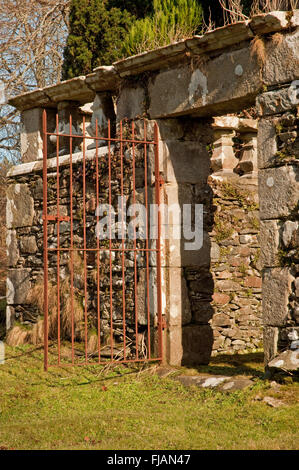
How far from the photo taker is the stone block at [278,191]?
5137mm

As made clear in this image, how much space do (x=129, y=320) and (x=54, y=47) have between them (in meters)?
7.26

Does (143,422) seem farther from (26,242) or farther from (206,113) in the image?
(26,242)

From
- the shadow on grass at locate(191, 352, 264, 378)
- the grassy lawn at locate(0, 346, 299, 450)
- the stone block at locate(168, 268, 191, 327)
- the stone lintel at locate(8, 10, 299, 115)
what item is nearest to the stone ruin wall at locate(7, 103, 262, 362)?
the stone block at locate(168, 268, 191, 327)

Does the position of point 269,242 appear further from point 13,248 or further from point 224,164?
point 13,248

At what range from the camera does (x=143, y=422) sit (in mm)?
4523

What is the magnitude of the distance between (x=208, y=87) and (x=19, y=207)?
292 centimetres

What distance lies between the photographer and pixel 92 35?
9367 mm

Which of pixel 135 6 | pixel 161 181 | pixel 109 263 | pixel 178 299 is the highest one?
pixel 135 6

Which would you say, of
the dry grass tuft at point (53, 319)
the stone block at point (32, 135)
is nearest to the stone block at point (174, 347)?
the dry grass tuft at point (53, 319)

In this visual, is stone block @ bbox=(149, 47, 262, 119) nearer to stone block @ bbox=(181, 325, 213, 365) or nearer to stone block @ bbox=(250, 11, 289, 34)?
stone block @ bbox=(250, 11, 289, 34)

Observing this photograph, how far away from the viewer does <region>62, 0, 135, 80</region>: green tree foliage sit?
9.20 metres

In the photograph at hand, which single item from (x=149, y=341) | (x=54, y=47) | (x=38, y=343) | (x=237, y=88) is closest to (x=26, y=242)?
(x=38, y=343)

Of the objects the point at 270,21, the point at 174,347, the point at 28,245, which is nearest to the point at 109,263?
the point at 174,347

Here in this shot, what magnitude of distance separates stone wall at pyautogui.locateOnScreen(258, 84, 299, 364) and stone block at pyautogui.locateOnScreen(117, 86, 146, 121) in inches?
55.4
